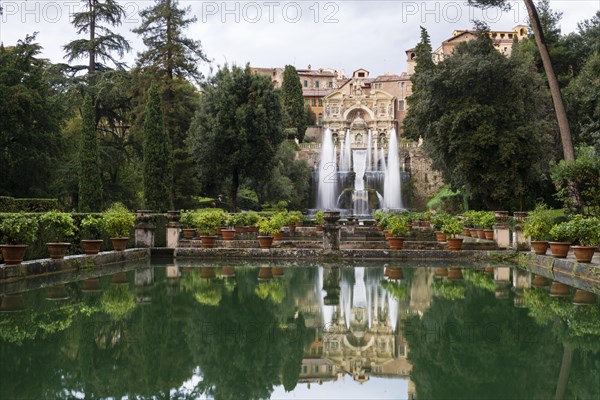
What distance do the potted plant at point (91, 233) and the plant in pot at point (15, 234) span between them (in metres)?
2.83

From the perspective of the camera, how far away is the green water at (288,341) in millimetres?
4523

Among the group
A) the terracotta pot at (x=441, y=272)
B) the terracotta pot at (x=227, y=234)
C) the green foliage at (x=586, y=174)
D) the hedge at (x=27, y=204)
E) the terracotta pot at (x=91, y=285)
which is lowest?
the terracotta pot at (x=441, y=272)

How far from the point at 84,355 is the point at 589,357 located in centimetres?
453

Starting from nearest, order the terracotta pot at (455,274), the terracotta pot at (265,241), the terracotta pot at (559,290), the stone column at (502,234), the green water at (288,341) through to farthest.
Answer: the green water at (288,341) → the terracotta pot at (559,290) → the terracotta pot at (455,274) → the terracotta pot at (265,241) → the stone column at (502,234)

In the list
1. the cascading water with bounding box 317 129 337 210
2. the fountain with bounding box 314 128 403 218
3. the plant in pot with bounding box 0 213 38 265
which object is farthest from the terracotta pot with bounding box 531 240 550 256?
the cascading water with bounding box 317 129 337 210

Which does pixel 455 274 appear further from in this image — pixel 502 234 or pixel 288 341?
pixel 288 341

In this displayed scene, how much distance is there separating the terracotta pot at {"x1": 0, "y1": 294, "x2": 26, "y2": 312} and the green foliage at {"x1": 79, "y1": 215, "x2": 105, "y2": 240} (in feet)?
17.4

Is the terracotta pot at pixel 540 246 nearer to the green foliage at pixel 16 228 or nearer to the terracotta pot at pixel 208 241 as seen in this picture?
the terracotta pot at pixel 208 241

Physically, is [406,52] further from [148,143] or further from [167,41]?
[148,143]

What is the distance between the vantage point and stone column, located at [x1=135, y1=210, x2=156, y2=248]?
55.4ft

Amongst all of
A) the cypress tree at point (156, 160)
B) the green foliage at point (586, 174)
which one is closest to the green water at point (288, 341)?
the green foliage at point (586, 174)

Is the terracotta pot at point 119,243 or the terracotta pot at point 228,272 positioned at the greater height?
the terracotta pot at point 119,243

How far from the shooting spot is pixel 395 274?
12594mm

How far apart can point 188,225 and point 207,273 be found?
7.53 meters
